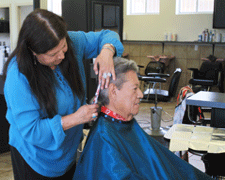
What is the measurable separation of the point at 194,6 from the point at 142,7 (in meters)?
1.28

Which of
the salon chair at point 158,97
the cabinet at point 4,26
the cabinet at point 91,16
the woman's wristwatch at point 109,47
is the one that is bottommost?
the salon chair at point 158,97

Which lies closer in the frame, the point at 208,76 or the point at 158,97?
the point at 158,97

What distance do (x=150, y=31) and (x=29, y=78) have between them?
20.1 feet

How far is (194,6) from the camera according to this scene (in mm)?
6551

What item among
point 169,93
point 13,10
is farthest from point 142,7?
point 13,10

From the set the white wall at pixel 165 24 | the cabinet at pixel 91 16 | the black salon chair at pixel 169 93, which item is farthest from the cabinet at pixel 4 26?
the white wall at pixel 165 24

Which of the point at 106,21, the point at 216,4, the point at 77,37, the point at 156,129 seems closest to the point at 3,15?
the point at 106,21

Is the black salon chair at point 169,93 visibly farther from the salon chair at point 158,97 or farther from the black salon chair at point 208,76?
the black salon chair at point 208,76

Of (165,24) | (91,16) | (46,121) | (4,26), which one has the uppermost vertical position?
(165,24)

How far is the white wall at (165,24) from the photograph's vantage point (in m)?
6.41

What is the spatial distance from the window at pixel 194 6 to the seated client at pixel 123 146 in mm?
5529

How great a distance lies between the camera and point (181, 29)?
259 inches

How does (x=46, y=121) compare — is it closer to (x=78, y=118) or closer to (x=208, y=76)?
(x=78, y=118)

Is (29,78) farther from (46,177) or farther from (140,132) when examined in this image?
(140,132)
